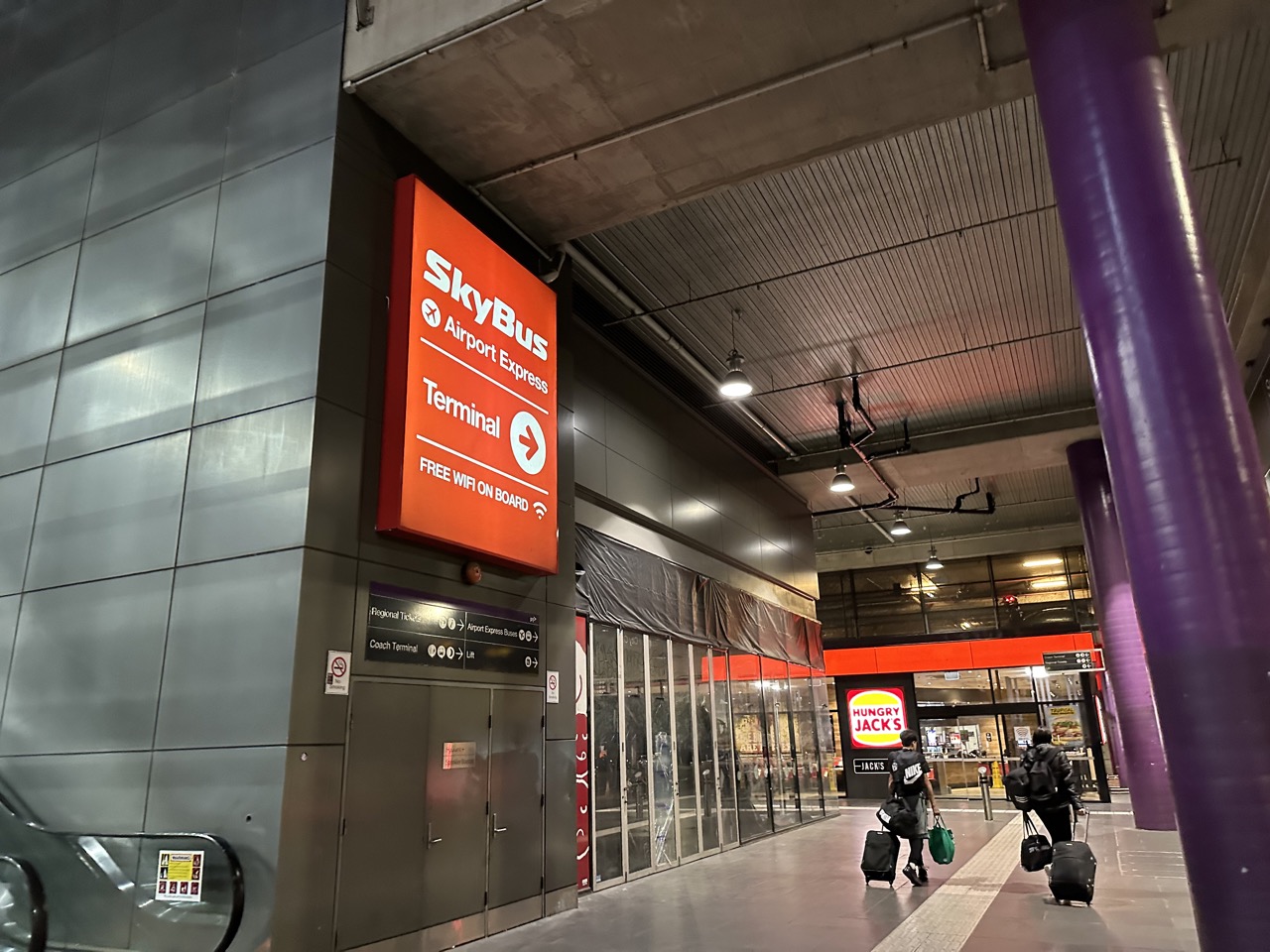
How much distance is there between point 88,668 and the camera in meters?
5.95

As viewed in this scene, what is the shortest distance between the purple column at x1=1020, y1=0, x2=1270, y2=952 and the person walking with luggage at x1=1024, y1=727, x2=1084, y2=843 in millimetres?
3803

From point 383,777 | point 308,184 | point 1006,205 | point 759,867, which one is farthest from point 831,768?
point 308,184

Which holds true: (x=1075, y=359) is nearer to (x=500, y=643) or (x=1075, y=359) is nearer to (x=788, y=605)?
(x=788, y=605)

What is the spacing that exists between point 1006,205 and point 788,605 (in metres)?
8.47

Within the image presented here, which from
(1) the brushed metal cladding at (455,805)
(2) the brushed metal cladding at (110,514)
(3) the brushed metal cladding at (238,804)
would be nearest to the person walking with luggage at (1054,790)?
(1) the brushed metal cladding at (455,805)

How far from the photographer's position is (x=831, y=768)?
19359 millimetres

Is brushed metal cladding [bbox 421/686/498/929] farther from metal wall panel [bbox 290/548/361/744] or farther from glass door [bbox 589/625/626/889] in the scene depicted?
glass door [bbox 589/625/626/889]

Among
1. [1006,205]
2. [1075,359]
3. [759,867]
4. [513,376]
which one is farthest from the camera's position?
[1075,359]

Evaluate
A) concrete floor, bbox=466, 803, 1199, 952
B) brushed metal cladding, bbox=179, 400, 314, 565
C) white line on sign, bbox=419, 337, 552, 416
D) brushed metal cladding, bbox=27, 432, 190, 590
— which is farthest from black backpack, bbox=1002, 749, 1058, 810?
brushed metal cladding, bbox=27, 432, 190, 590

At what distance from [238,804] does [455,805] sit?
1.65m

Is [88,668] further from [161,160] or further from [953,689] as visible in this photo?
[953,689]

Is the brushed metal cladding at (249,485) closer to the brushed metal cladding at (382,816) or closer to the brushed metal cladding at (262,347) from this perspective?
the brushed metal cladding at (262,347)

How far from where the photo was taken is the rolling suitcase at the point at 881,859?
7.73 metres

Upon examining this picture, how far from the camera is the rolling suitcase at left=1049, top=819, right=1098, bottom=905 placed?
6871mm
